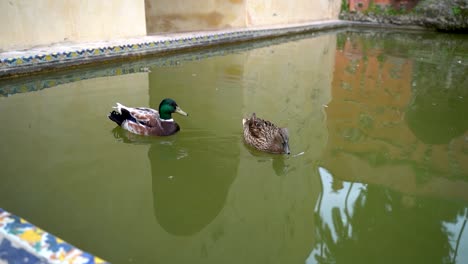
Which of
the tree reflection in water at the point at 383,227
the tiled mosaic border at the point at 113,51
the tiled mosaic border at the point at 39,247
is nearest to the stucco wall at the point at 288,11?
the tiled mosaic border at the point at 113,51

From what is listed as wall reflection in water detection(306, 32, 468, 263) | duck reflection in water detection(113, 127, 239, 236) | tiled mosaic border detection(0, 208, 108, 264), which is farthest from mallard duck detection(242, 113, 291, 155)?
tiled mosaic border detection(0, 208, 108, 264)

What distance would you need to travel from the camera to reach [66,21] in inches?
317

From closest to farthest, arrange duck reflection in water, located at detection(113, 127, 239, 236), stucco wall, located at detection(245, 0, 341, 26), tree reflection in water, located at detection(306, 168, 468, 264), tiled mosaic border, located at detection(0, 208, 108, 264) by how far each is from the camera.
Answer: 1. tiled mosaic border, located at detection(0, 208, 108, 264)
2. tree reflection in water, located at detection(306, 168, 468, 264)
3. duck reflection in water, located at detection(113, 127, 239, 236)
4. stucco wall, located at detection(245, 0, 341, 26)

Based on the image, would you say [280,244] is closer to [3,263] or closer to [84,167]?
[3,263]

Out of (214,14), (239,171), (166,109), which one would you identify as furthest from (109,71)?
(214,14)

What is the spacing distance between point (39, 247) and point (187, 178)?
1858mm

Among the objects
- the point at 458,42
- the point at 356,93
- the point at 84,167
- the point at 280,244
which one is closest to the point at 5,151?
the point at 84,167

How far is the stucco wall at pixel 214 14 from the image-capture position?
1189cm

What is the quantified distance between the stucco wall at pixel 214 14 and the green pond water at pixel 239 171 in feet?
16.5

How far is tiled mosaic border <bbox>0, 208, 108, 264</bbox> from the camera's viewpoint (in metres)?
1.98

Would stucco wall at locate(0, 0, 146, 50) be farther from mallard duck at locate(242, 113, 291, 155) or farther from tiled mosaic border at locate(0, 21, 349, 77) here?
mallard duck at locate(242, 113, 291, 155)

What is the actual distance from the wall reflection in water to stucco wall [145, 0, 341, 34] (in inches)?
236

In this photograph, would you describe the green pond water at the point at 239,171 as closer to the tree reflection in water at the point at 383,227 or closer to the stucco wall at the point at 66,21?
the tree reflection in water at the point at 383,227

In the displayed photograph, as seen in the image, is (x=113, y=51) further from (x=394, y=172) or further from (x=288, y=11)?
(x=288, y=11)
